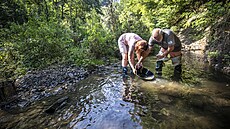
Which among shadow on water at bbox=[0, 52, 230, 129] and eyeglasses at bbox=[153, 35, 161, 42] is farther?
eyeglasses at bbox=[153, 35, 161, 42]

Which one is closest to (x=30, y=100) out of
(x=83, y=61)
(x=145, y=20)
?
(x=83, y=61)

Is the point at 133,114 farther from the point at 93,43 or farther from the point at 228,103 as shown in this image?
the point at 93,43

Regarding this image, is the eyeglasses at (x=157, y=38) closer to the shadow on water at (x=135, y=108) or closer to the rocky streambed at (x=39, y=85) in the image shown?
the shadow on water at (x=135, y=108)

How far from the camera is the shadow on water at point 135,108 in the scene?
2.60m

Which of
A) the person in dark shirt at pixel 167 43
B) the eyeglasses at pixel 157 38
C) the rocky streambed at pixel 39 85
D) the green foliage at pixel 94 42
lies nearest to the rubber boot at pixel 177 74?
the person in dark shirt at pixel 167 43

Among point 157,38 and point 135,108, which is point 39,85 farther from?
point 157,38

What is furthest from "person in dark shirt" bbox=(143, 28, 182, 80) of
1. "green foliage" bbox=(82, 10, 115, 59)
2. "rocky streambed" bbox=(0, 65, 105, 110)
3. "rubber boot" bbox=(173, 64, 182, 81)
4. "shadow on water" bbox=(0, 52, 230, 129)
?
"green foliage" bbox=(82, 10, 115, 59)

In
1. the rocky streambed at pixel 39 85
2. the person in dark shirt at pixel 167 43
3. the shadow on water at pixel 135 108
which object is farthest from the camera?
the person in dark shirt at pixel 167 43

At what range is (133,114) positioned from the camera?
291cm

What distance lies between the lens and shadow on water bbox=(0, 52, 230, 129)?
2.60 meters

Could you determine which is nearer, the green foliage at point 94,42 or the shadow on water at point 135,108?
the shadow on water at point 135,108

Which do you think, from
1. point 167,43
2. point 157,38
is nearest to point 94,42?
point 157,38

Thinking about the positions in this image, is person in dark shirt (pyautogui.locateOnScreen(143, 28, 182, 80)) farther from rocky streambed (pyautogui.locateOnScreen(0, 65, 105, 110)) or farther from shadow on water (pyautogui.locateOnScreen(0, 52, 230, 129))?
rocky streambed (pyautogui.locateOnScreen(0, 65, 105, 110))

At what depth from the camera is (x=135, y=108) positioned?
3152 mm
